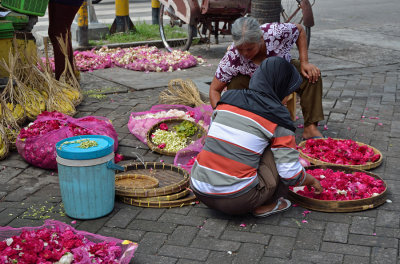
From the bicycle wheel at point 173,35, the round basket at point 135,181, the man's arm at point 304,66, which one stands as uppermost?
the man's arm at point 304,66

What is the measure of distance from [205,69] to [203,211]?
14.5 feet

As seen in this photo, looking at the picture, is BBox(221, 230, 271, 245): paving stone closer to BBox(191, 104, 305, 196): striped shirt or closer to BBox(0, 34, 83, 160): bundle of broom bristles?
BBox(191, 104, 305, 196): striped shirt

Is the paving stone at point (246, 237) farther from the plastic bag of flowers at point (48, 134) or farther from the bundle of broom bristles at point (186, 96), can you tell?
the bundle of broom bristles at point (186, 96)

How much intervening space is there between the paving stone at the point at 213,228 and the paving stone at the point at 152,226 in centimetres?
19

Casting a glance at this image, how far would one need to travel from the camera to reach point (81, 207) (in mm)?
3439

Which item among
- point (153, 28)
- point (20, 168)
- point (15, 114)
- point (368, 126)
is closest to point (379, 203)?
point (368, 126)

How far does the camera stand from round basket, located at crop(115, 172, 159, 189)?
3808 millimetres

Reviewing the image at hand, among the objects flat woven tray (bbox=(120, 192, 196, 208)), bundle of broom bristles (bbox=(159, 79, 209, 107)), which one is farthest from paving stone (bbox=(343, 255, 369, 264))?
bundle of broom bristles (bbox=(159, 79, 209, 107))

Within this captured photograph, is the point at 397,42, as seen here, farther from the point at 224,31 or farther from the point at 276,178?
the point at 276,178

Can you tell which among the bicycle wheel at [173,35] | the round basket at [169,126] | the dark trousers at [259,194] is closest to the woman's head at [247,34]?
the dark trousers at [259,194]

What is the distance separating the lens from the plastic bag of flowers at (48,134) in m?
4.21

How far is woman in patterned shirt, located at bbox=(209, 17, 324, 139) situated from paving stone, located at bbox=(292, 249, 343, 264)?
5.07 feet

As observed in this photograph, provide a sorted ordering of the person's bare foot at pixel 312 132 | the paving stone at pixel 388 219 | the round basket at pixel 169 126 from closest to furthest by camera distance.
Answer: the paving stone at pixel 388 219, the round basket at pixel 169 126, the person's bare foot at pixel 312 132

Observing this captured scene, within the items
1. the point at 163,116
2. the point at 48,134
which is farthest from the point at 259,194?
the point at 163,116
